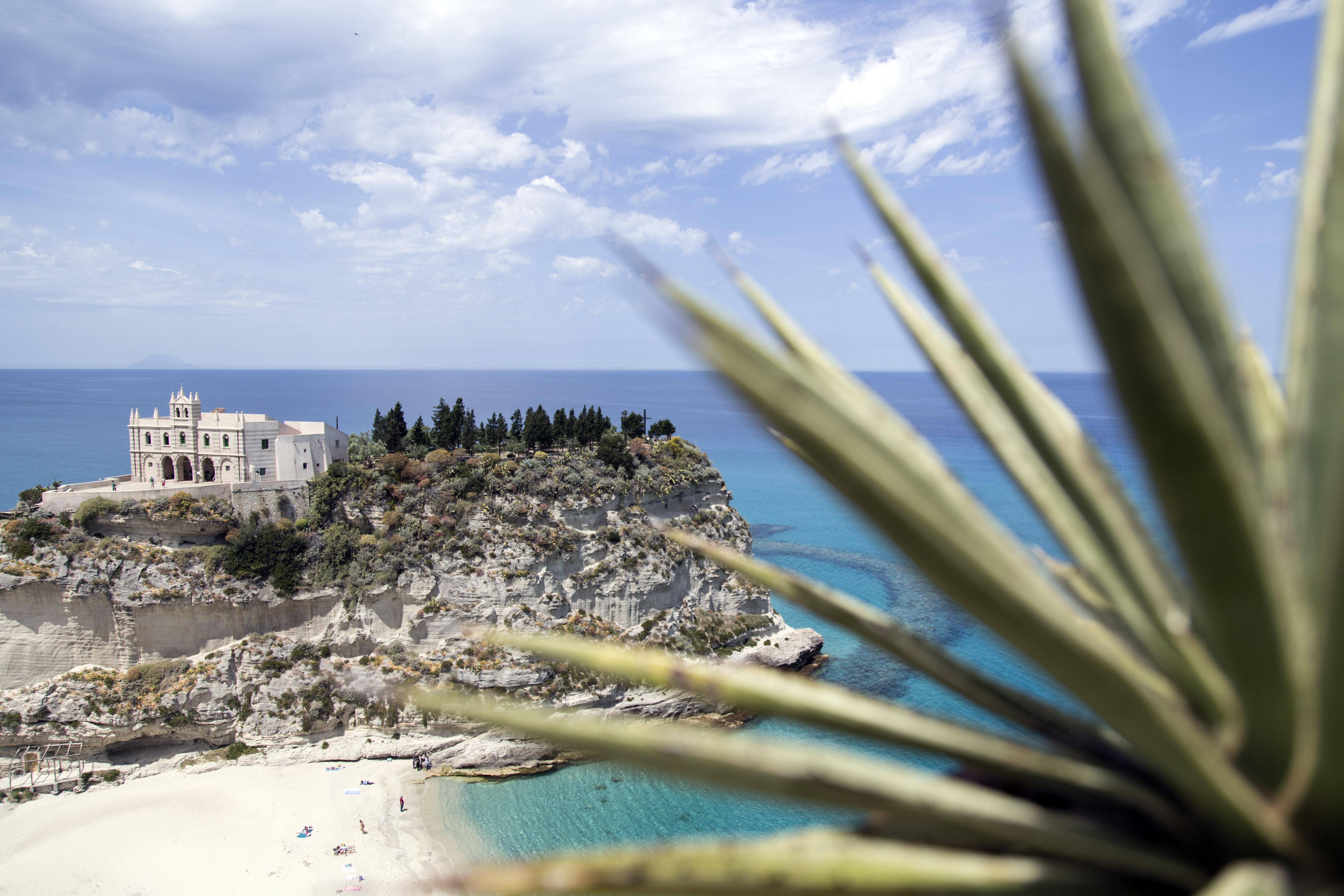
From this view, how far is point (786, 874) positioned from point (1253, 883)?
0.72 meters

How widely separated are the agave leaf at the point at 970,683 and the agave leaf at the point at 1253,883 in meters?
0.45

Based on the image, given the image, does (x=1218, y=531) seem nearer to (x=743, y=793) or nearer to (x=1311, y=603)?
(x=1311, y=603)

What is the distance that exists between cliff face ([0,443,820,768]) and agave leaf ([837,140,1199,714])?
26.7 meters

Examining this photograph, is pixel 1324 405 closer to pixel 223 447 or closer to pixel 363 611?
pixel 363 611

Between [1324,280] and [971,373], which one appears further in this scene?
[971,373]

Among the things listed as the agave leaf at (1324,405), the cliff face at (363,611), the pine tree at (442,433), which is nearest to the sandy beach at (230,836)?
the cliff face at (363,611)

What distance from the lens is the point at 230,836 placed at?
74.8ft

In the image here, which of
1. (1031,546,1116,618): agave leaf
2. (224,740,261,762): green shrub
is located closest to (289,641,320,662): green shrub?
(224,740,261,762): green shrub

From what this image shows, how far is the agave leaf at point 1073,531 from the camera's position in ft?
4.54

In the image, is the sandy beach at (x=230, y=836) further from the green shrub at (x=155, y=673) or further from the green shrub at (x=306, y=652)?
the green shrub at (x=306, y=652)

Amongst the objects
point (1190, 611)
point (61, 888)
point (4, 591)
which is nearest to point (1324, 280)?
point (1190, 611)

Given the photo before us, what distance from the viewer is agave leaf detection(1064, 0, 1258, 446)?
117 centimetres

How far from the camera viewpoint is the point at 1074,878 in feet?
4.34

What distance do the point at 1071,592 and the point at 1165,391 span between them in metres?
1.41
